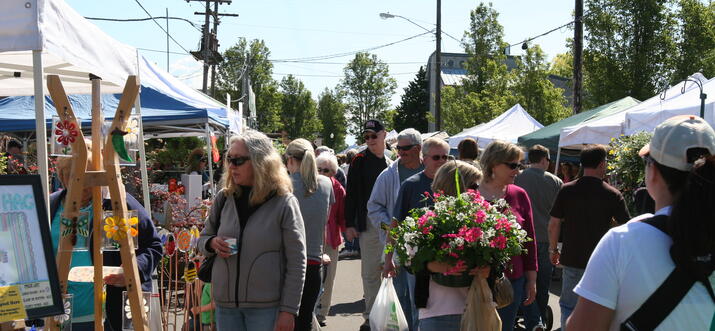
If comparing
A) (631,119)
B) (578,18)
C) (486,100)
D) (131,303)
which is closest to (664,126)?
(131,303)

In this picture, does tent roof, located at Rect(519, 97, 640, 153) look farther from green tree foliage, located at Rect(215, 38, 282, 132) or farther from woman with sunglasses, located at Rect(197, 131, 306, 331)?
green tree foliage, located at Rect(215, 38, 282, 132)

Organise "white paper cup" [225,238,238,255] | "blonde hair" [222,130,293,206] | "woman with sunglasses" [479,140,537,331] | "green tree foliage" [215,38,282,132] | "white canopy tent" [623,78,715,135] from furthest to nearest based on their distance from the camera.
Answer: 1. "green tree foliage" [215,38,282,132]
2. "white canopy tent" [623,78,715,135]
3. "woman with sunglasses" [479,140,537,331]
4. "blonde hair" [222,130,293,206]
5. "white paper cup" [225,238,238,255]

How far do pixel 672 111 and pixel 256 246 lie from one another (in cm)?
678

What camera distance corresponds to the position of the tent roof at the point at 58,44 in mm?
3842

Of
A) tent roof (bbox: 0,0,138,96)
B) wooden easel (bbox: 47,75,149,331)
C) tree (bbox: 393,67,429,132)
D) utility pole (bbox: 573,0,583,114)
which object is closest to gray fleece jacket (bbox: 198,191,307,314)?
wooden easel (bbox: 47,75,149,331)

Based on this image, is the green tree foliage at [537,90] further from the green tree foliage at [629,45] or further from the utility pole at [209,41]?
the utility pole at [209,41]

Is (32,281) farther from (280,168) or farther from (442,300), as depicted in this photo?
(442,300)

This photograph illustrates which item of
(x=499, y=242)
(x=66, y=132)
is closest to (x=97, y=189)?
(x=66, y=132)

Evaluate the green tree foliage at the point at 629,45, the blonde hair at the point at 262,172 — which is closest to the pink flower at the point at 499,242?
the blonde hair at the point at 262,172

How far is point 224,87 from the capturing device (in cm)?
6028

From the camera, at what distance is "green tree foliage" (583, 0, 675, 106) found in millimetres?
24562

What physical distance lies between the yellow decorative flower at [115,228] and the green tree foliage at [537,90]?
32.0 metres

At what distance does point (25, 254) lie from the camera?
334cm

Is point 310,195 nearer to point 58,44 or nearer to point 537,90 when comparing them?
point 58,44
